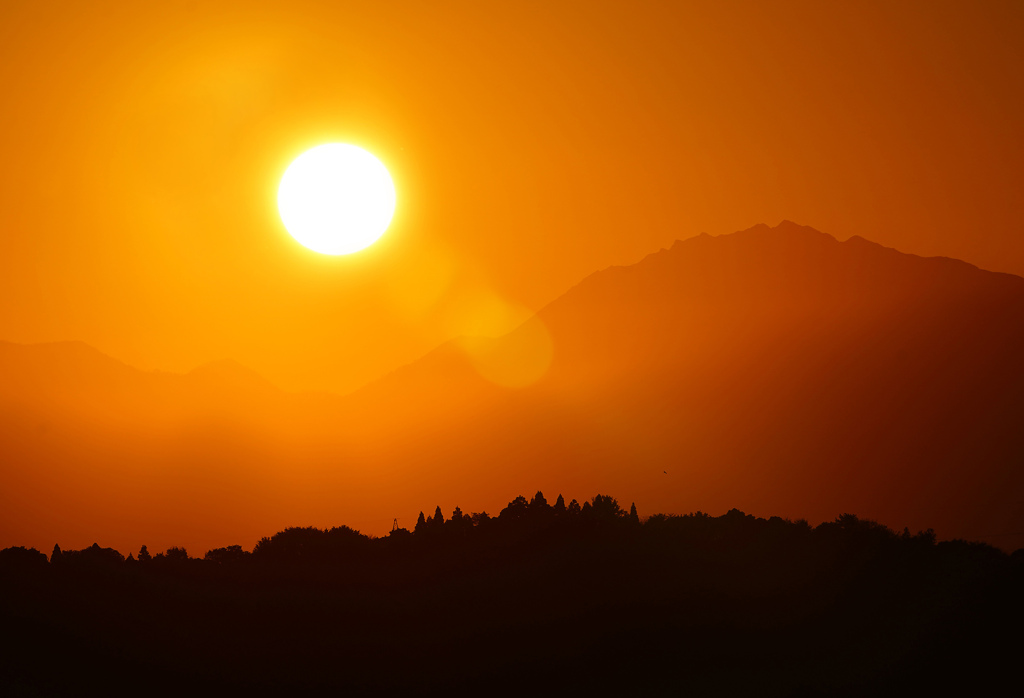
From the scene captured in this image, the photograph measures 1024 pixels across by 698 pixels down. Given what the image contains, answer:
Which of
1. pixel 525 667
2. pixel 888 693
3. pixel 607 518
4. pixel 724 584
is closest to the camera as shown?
pixel 888 693

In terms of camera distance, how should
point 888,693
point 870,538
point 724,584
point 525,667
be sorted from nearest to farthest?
point 888,693, point 525,667, point 724,584, point 870,538

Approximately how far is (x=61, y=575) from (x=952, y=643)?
239ft

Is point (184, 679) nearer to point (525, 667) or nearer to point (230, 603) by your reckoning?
point (230, 603)

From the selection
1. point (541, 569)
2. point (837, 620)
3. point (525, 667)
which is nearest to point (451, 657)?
point (525, 667)

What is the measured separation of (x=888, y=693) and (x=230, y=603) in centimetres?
5297

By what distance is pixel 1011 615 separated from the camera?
70000mm

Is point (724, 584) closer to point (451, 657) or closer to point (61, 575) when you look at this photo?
point (451, 657)

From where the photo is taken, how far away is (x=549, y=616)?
79750 millimetres

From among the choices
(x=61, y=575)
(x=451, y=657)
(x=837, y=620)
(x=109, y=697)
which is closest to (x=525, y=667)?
(x=451, y=657)

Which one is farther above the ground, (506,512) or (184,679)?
(506,512)

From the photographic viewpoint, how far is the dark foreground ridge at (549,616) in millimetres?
70750

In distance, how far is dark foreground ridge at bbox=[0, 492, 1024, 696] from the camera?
232ft

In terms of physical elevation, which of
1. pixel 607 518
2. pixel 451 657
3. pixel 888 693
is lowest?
pixel 888 693

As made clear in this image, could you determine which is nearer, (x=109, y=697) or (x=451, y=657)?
(x=109, y=697)
